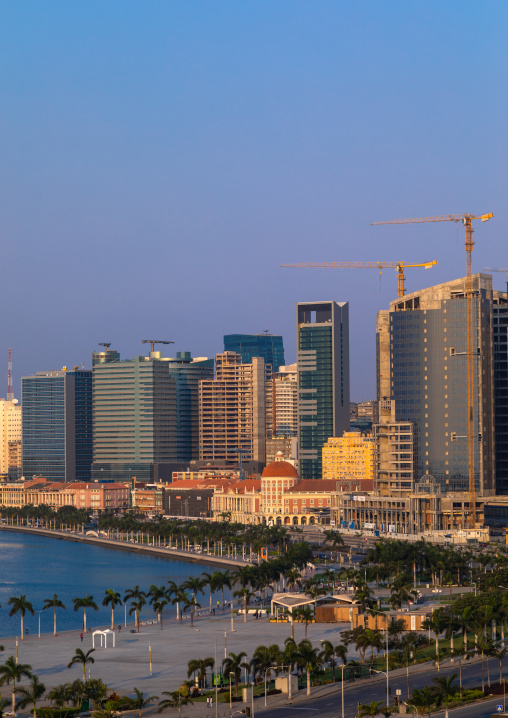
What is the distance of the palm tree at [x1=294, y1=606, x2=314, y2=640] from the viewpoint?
5246 inches

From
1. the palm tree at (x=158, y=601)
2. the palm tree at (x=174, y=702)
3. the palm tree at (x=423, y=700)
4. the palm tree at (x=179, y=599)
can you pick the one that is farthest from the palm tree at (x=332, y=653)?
the palm tree at (x=179, y=599)

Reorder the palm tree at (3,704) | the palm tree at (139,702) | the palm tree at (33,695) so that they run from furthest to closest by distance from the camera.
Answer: the palm tree at (33,695)
the palm tree at (139,702)
the palm tree at (3,704)

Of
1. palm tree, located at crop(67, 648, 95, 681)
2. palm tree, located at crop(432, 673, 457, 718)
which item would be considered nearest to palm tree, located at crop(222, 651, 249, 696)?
palm tree, located at crop(67, 648, 95, 681)

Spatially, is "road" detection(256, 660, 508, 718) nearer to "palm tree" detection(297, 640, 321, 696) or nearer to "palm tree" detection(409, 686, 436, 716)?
"palm tree" detection(409, 686, 436, 716)

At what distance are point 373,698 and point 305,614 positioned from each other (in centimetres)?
3725

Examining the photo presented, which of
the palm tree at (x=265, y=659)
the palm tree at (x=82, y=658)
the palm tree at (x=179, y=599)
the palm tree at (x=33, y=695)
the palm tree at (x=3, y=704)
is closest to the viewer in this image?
the palm tree at (x=3, y=704)

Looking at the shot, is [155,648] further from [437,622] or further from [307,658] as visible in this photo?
[437,622]

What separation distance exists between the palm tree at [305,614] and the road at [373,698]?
82.8 ft

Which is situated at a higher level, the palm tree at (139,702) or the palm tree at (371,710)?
the palm tree at (371,710)

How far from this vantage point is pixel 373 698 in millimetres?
96188

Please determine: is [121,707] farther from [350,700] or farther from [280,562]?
[280,562]

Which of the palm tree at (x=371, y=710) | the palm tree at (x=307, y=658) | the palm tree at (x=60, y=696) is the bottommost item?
the palm tree at (x=60, y=696)

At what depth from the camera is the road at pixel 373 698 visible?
299 feet

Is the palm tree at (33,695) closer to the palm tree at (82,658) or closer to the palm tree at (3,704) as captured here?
the palm tree at (3,704)
